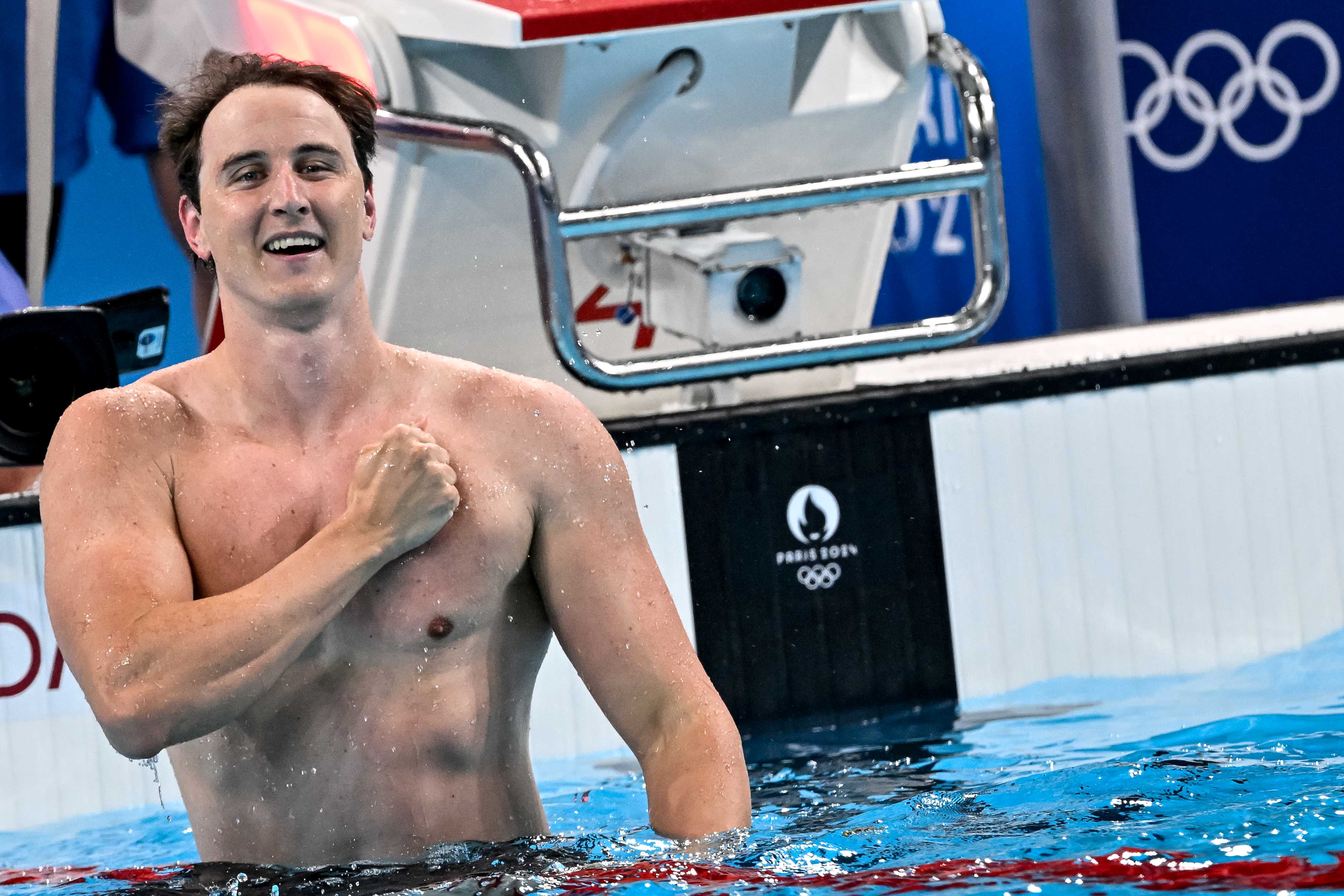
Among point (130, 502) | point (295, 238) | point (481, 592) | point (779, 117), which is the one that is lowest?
point (481, 592)

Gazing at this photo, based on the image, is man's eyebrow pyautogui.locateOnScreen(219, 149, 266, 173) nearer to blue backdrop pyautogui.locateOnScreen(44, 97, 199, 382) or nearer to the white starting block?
the white starting block

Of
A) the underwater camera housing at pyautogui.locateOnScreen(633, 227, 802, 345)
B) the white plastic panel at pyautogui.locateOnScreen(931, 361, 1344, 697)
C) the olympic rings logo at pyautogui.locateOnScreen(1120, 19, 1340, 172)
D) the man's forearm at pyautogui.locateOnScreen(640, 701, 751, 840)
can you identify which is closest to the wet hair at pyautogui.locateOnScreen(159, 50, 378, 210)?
the man's forearm at pyautogui.locateOnScreen(640, 701, 751, 840)

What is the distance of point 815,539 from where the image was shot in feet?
10.5

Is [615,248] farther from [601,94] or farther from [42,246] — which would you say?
[42,246]

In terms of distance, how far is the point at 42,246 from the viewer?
4.59 m

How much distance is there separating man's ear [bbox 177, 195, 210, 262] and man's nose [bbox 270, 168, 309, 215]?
0.44 feet

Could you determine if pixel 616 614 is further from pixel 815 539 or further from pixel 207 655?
pixel 815 539

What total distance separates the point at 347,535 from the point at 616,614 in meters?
0.36

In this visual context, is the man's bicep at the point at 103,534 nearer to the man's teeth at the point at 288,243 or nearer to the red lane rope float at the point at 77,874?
the man's teeth at the point at 288,243

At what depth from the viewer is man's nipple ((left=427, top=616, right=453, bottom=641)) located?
1.86 metres

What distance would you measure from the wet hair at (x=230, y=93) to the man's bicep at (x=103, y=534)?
30cm

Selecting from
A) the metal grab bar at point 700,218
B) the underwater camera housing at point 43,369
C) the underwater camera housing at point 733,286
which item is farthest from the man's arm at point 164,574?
the underwater camera housing at point 733,286

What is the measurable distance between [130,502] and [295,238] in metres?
0.35

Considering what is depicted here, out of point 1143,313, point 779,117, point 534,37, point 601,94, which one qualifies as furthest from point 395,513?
point 1143,313
